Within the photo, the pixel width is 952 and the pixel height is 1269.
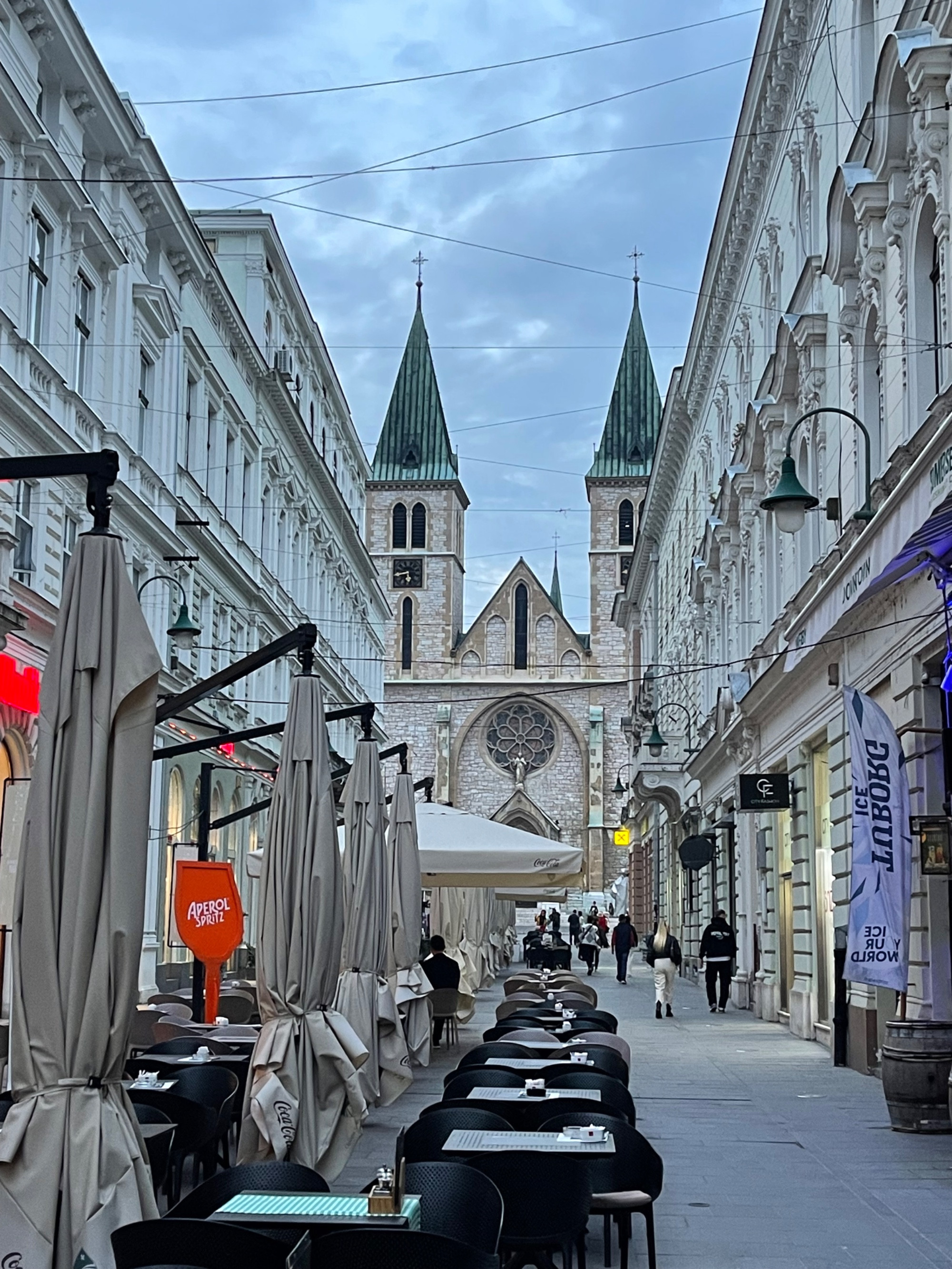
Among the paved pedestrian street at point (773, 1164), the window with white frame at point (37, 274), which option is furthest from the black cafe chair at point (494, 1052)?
the window with white frame at point (37, 274)

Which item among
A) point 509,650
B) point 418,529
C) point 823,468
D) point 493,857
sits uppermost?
point 418,529

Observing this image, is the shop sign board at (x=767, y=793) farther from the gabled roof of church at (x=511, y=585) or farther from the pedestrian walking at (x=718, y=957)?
the gabled roof of church at (x=511, y=585)

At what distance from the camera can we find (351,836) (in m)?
14.2

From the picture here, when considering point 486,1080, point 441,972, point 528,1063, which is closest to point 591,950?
point 441,972

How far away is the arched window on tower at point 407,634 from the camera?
79.8 m

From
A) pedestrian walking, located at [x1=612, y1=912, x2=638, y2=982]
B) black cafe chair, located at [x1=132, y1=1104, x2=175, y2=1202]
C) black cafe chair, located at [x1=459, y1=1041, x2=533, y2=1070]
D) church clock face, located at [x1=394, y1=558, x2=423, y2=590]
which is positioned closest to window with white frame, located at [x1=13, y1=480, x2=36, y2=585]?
black cafe chair, located at [x1=459, y1=1041, x2=533, y2=1070]

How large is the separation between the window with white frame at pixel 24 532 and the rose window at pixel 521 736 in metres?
56.6

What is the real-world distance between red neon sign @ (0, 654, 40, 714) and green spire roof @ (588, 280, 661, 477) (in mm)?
62787

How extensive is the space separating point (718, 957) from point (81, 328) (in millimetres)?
15023

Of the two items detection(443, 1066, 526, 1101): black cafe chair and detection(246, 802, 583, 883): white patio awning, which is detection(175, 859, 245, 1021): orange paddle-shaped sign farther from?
detection(443, 1066, 526, 1101): black cafe chair

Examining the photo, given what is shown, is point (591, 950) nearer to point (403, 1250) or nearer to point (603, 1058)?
point (603, 1058)

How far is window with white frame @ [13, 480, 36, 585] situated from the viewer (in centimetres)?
2130

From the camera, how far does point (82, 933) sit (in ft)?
20.7

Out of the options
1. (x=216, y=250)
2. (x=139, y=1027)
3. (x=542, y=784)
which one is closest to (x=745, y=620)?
(x=139, y=1027)
